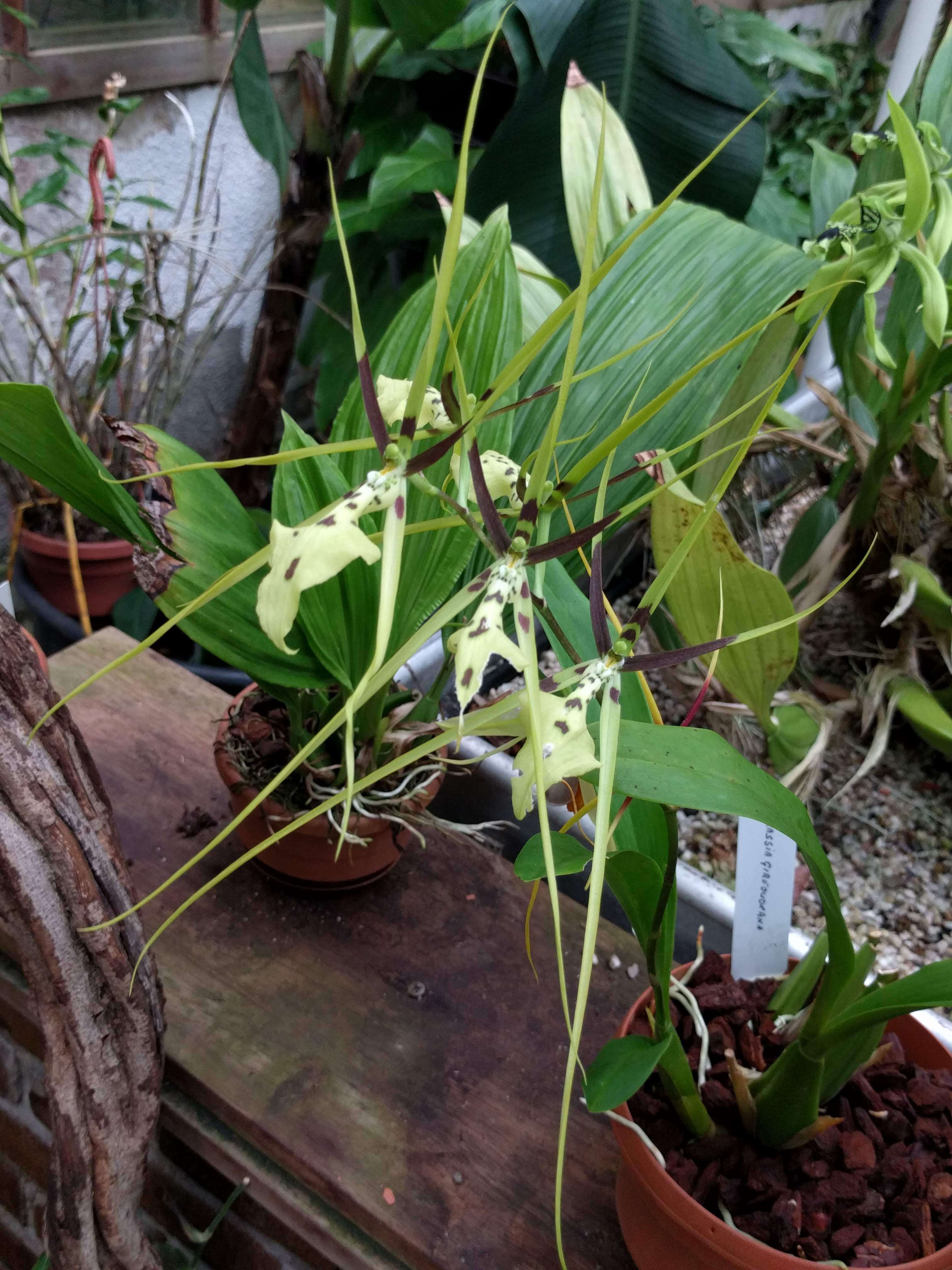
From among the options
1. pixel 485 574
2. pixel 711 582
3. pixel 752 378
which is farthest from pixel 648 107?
pixel 485 574

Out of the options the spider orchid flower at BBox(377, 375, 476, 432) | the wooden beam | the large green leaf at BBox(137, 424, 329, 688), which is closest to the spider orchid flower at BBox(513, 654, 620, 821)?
the spider orchid flower at BBox(377, 375, 476, 432)

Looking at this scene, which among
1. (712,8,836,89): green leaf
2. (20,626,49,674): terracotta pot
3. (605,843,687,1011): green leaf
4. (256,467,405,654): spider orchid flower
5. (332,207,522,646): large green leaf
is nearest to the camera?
(256,467,405,654): spider orchid flower

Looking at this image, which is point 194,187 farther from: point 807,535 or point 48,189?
point 807,535

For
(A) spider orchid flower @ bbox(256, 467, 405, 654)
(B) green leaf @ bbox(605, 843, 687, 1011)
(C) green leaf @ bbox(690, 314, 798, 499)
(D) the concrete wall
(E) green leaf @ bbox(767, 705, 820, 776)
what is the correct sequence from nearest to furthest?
(A) spider orchid flower @ bbox(256, 467, 405, 654), (B) green leaf @ bbox(605, 843, 687, 1011), (C) green leaf @ bbox(690, 314, 798, 499), (E) green leaf @ bbox(767, 705, 820, 776), (D) the concrete wall

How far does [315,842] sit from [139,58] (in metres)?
1.16

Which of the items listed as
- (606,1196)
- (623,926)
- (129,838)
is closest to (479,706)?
(623,926)

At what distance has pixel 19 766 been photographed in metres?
0.47

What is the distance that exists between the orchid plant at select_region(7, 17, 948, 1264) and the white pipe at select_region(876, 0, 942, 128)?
546 millimetres

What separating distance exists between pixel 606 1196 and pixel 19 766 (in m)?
0.41

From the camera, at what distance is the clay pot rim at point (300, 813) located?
643 millimetres

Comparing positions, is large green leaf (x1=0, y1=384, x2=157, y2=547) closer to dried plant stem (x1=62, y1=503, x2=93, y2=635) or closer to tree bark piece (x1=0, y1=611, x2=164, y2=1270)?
tree bark piece (x1=0, y1=611, x2=164, y2=1270)

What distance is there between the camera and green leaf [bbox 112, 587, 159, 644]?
3.76ft

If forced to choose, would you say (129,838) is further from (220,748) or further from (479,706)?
(479,706)

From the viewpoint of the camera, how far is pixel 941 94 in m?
0.90
